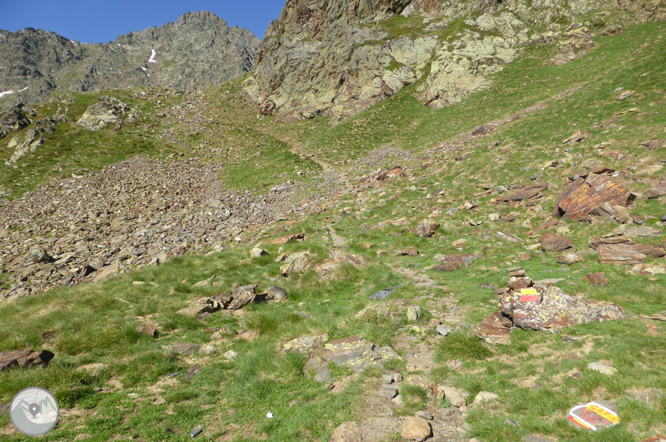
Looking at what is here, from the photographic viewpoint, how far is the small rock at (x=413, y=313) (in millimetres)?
9337

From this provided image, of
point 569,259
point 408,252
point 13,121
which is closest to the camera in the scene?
point 569,259

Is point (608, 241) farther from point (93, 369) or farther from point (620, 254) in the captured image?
point (93, 369)

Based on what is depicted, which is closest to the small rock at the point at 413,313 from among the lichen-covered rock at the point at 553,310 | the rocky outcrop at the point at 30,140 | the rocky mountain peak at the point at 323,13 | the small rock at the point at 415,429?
the lichen-covered rock at the point at 553,310

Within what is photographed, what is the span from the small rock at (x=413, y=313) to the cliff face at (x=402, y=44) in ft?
141

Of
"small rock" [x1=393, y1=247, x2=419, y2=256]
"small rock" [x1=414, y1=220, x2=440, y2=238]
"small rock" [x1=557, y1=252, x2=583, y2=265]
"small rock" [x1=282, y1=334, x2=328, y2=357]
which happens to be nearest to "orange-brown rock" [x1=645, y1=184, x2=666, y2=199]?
"small rock" [x1=557, y1=252, x2=583, y2=265]

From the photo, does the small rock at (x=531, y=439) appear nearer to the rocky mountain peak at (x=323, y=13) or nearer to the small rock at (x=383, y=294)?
the small rock at (x=383, y=294)

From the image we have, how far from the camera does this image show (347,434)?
5395 millimetres

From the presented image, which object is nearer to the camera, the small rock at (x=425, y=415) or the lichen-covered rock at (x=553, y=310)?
the small rock at (x=425, y=415)

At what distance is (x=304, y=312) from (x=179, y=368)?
441 centimetres

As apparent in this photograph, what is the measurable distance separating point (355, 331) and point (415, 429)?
3.84m

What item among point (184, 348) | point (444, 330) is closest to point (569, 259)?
point (444, 330)

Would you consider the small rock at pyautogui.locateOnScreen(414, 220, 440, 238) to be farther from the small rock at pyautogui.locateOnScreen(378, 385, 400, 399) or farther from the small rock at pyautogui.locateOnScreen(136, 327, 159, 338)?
the small rock at pyautogui.locateOnScreen(136, 327, 159, 338)

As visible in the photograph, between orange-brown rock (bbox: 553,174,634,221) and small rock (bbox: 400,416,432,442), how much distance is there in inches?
500

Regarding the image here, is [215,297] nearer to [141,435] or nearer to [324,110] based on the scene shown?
[141,435]
